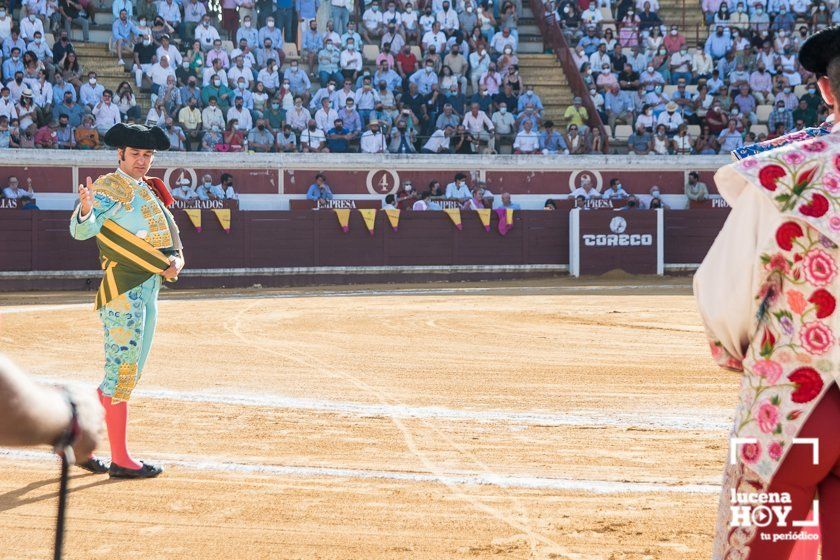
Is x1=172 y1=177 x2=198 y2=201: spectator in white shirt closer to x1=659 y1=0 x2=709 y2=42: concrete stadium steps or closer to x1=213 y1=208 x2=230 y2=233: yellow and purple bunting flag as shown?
x1=213 y1=208 x2=230 y2=233: yellow and purple bunting flag

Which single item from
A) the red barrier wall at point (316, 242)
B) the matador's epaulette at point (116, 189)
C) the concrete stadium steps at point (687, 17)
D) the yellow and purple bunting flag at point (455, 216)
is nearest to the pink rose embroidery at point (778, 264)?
the matador's epaulette at point (116, 189)

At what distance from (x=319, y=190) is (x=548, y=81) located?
5.68 metres

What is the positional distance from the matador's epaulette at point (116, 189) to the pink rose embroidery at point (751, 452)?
3455 mm

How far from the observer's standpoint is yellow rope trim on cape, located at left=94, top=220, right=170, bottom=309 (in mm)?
4766

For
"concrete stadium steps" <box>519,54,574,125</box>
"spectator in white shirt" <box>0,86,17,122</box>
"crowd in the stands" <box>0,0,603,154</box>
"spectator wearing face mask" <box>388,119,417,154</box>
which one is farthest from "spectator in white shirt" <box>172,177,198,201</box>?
"concrete stadium steps" <box>519,54,574,125</box>

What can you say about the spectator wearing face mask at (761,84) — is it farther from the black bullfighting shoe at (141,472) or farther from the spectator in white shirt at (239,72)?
the black bullfighting shoe at (141,472)

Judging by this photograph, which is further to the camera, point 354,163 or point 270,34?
point 270,34

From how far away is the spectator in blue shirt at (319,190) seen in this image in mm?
18766

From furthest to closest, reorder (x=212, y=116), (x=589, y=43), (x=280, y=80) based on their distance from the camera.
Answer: (x=589, y=43), (x=280, y=80), (x=212, y=116)

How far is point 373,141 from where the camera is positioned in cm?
1897

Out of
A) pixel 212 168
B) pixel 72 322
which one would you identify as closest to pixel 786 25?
pixel 212 168

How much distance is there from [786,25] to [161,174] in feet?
44.3

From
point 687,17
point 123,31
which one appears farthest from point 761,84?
point 123,31

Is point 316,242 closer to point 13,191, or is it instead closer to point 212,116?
point 212,116
